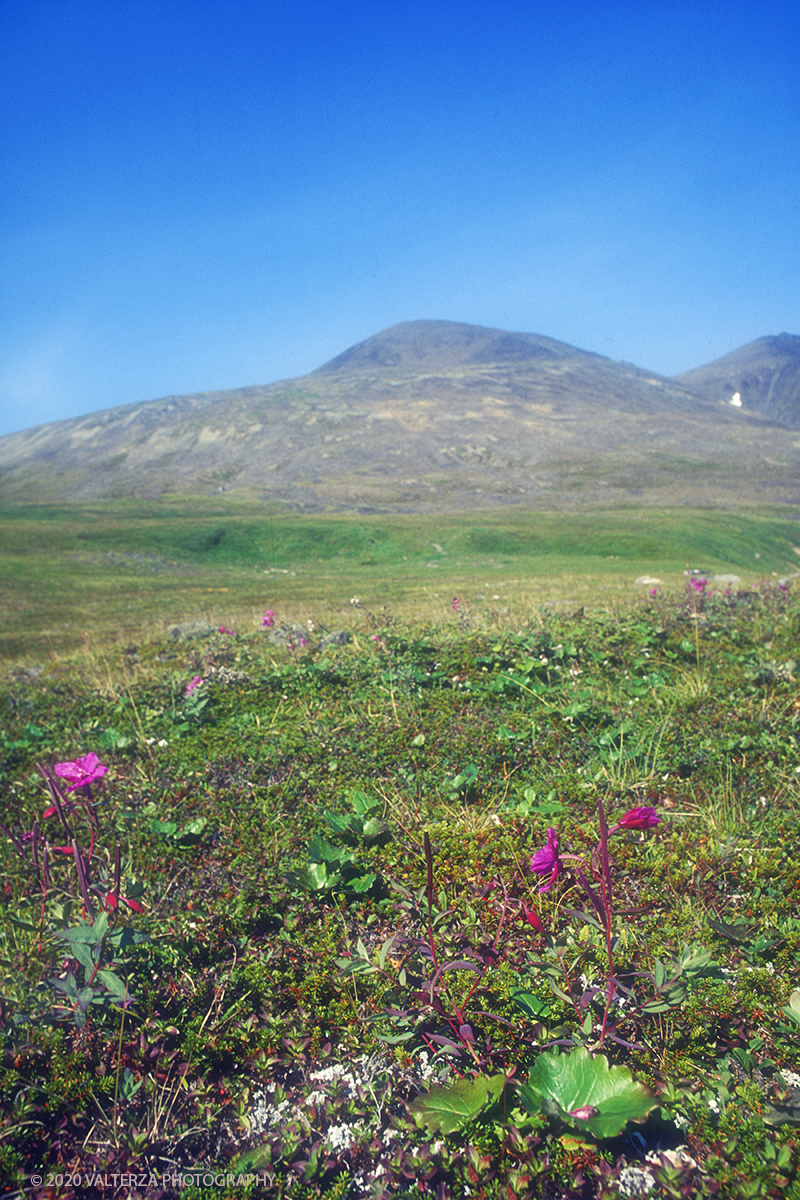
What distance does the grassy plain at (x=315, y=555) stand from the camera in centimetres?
1967

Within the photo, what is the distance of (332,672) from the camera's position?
5250 millimetres

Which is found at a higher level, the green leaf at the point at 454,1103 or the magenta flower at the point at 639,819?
the magenta flower at the point at 639,819

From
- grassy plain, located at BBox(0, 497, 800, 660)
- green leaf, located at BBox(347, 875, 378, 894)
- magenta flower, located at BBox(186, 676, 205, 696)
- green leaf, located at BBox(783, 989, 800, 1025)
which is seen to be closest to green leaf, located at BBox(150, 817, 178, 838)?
green leaf, located at BBox(347, 875, 378, 894)

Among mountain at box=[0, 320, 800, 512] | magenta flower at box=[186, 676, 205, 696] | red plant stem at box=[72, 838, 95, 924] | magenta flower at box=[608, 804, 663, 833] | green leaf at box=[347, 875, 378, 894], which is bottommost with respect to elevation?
green leaf at box=[347, 875, 378, 894]

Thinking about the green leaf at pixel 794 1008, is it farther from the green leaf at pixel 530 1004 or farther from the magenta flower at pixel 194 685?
the magenta flower at pixel 194 685

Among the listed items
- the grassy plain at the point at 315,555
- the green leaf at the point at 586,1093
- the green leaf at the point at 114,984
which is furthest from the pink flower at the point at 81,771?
the grassy plain at the point at 315,555

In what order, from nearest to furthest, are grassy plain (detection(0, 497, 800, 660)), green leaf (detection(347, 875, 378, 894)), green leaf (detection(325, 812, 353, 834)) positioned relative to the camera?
1. green leaf (detection(347, 875, 378, 894))
2. green leaf (detection(325, 812, 353, 834))
3. grassy plain (detection(0, 497, 800, 660))

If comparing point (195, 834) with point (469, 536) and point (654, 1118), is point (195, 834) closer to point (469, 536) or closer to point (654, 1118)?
point (654, 1118)

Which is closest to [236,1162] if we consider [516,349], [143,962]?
[143,962]

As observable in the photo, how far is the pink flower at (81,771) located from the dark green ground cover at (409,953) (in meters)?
0.28

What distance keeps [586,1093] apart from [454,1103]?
1.16ft

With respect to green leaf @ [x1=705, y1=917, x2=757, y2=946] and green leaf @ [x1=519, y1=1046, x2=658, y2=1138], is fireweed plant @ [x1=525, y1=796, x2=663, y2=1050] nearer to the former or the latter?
green leaf @ [x1=519, y1=1046, x2=658, y2=1138]

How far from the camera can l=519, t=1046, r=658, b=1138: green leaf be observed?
1.48 meters

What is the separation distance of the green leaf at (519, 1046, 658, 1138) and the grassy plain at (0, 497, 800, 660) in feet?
46.6
